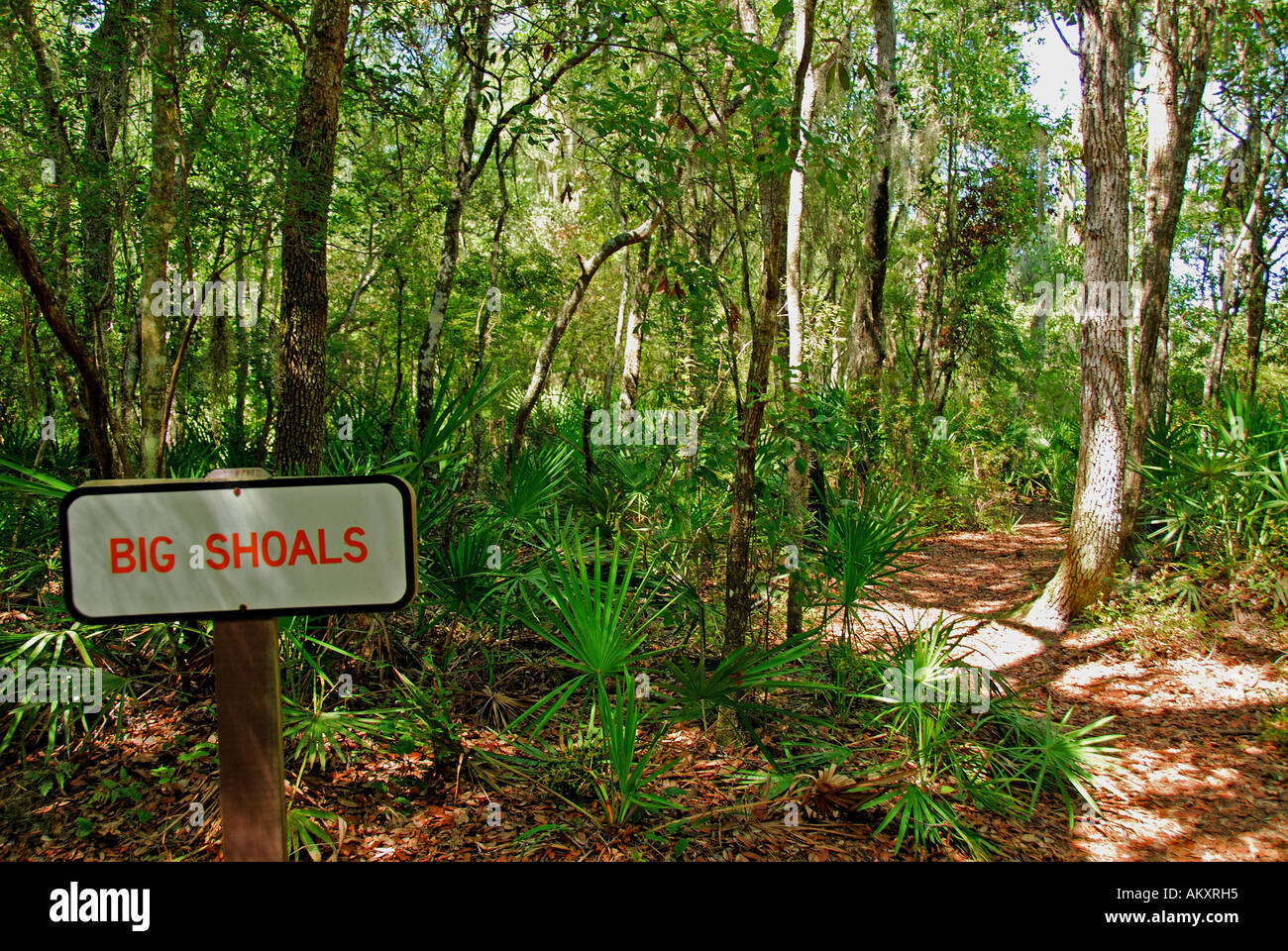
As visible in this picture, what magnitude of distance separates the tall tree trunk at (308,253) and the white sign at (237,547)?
350 cm

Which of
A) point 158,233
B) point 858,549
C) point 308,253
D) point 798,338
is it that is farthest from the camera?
point 798,338

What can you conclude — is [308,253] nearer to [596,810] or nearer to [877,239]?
[596,810]

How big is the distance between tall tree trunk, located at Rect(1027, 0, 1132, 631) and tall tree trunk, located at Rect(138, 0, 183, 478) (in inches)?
287

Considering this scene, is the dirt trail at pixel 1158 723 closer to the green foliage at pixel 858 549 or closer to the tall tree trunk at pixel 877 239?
the green foliage at pixel 858 549

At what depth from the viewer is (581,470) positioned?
7676 mm

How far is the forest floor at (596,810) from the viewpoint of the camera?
360cm

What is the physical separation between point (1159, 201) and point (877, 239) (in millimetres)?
3405

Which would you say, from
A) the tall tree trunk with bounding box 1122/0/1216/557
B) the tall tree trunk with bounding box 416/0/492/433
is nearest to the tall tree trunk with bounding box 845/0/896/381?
the tall tree trunk with bounding box 1122/0/1216/557

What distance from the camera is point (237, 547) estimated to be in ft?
4.39

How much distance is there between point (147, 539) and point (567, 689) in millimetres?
2537

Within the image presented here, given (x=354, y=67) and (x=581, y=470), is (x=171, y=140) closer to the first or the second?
(x=354, y=67)

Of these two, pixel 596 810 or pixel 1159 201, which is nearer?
pixel 596 810

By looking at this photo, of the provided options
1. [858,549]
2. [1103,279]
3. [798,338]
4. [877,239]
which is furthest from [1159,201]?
[858,549]

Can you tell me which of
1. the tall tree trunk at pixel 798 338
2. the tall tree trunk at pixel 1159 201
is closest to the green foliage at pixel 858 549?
the tall tree trunk at pixel 798 338
